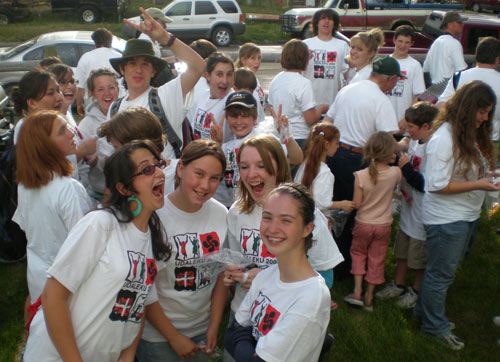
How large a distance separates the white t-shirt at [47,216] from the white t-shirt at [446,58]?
20.3 feet

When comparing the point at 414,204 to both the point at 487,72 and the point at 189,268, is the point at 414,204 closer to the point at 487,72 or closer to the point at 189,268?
the point at 487,72

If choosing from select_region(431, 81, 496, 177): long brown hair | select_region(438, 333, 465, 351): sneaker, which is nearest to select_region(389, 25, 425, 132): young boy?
select_region(431, 81, 496, 177): long brown hair

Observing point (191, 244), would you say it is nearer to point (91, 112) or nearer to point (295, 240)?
point (295, 240)

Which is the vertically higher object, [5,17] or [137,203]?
[5,17]

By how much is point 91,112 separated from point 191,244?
7.69ft

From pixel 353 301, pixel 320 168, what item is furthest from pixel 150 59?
pixel 353 301

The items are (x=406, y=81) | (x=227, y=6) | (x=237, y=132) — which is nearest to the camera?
(x=237, y=132)

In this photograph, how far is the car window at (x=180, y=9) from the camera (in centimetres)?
2045

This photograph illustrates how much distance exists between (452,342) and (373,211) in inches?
51.3

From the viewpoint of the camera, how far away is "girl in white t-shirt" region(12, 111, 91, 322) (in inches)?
115

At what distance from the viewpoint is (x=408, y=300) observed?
15.1 ft

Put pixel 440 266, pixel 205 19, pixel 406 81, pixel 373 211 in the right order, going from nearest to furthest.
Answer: pixel 440 266 → pixel 373 211 → pixel 406 81 → pixel 205 19

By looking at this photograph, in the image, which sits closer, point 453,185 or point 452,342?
point 453,185

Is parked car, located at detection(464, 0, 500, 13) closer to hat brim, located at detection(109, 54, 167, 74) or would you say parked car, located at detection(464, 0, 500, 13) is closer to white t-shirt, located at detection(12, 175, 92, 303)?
hat brim, located at detection(109, 54, 167, 74)
